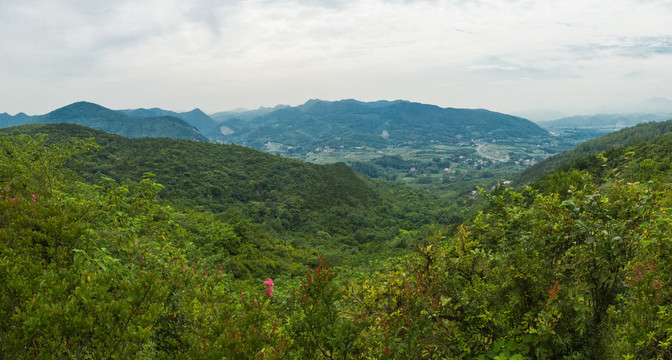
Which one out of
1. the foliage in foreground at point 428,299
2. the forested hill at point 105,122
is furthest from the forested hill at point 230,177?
the forested hill at point 105,122

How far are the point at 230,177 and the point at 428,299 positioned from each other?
56.1 metres

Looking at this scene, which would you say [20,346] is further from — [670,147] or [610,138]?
[610,138]

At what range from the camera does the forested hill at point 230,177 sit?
45.7 metres

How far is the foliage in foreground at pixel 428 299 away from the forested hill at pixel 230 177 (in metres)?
39.6

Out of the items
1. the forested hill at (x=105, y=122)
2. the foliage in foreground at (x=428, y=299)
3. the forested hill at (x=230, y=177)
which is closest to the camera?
the foliage in foreground at (x=428, y=299)

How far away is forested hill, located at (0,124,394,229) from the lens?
150 feet

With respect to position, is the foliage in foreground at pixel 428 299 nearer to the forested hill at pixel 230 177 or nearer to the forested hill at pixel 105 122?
the forested hill at pixel 230 177

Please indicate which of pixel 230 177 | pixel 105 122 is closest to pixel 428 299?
pixel 230 177

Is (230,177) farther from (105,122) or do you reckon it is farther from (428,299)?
(105,122)

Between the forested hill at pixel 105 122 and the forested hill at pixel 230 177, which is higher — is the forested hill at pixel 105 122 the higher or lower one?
the higher one

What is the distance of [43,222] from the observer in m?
3.30

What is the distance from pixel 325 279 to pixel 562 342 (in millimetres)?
2424

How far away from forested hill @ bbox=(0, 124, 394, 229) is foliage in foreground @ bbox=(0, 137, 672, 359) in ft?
130

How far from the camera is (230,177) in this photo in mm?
55156
